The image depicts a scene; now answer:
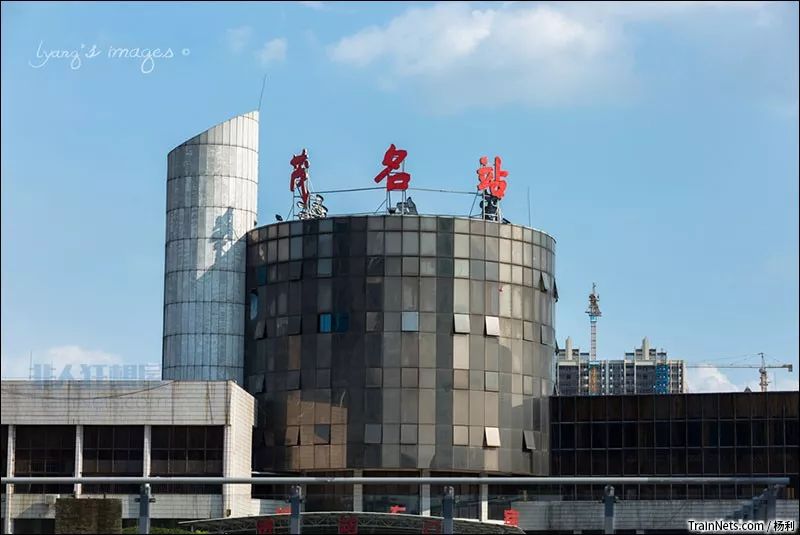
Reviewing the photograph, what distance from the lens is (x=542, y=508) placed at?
59.3 m

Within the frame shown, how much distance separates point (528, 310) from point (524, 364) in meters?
3.61

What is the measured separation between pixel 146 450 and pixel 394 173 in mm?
23489

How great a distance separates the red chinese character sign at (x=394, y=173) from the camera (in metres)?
95.9

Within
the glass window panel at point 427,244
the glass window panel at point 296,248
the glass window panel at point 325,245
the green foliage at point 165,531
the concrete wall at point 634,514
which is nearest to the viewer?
the concrete wall at point 634,514

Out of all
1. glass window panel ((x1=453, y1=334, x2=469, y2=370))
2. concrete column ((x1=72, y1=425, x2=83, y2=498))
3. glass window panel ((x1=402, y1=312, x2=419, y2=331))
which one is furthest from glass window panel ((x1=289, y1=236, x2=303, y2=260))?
concrete column ((x1=72, y1=425, x2=83, y2=498))

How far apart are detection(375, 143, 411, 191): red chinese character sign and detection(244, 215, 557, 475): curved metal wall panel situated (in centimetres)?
221

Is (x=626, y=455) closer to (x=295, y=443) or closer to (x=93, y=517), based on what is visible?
(x=295, y=443)

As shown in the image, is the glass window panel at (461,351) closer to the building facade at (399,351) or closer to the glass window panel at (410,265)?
the building facade at (399,351)

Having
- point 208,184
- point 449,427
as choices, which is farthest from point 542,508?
point 208,184

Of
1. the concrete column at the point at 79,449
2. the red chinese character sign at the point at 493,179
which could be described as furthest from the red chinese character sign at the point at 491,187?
the concrete column at the point at 79,449

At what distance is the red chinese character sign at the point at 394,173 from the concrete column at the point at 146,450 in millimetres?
21533

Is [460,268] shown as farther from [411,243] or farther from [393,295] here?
[393,295]

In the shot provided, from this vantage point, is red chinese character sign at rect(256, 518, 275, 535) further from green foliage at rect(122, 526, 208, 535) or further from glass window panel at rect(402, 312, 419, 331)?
glass window panel at rect(402, 312, 419, 331)

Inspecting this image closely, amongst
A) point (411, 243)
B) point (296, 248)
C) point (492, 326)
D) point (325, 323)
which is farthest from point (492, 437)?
point (296, 248)
